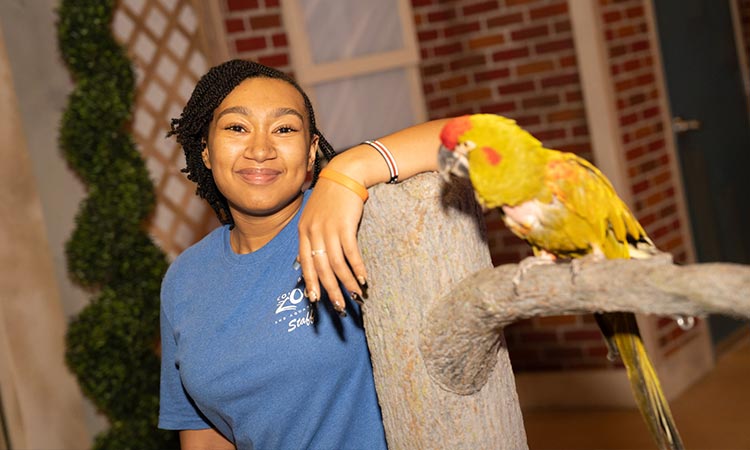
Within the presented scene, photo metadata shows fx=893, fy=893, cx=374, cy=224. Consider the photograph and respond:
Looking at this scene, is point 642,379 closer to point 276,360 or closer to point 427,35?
point 276,360

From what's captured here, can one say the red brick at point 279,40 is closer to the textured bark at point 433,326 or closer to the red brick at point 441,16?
the red brick at point 441,16

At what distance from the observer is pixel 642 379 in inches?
37.2

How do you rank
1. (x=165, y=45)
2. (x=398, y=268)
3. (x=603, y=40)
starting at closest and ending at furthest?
1. (x=398, y=268)
2. (x=165, y=45)
3. (x=603, y=40)

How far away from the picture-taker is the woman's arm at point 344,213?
103cm

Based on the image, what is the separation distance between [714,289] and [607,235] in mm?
247

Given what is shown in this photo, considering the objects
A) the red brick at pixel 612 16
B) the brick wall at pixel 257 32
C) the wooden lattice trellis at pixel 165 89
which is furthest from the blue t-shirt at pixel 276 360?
the red brick at pixel 612 16

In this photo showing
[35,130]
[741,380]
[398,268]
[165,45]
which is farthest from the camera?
[741,380]

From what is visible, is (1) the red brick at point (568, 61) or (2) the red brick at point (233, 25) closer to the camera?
(2) the red brick at point (233, 25)

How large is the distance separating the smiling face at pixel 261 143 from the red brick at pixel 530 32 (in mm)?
2400

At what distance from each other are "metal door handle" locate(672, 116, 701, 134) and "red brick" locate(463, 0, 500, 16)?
0.97 metres

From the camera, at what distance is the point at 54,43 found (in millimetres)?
2984

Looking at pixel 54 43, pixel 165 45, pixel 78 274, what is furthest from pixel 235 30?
pixel 78 274

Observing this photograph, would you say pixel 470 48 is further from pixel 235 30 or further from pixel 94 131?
pixel 94 131

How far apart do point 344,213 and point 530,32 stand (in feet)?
9.08
